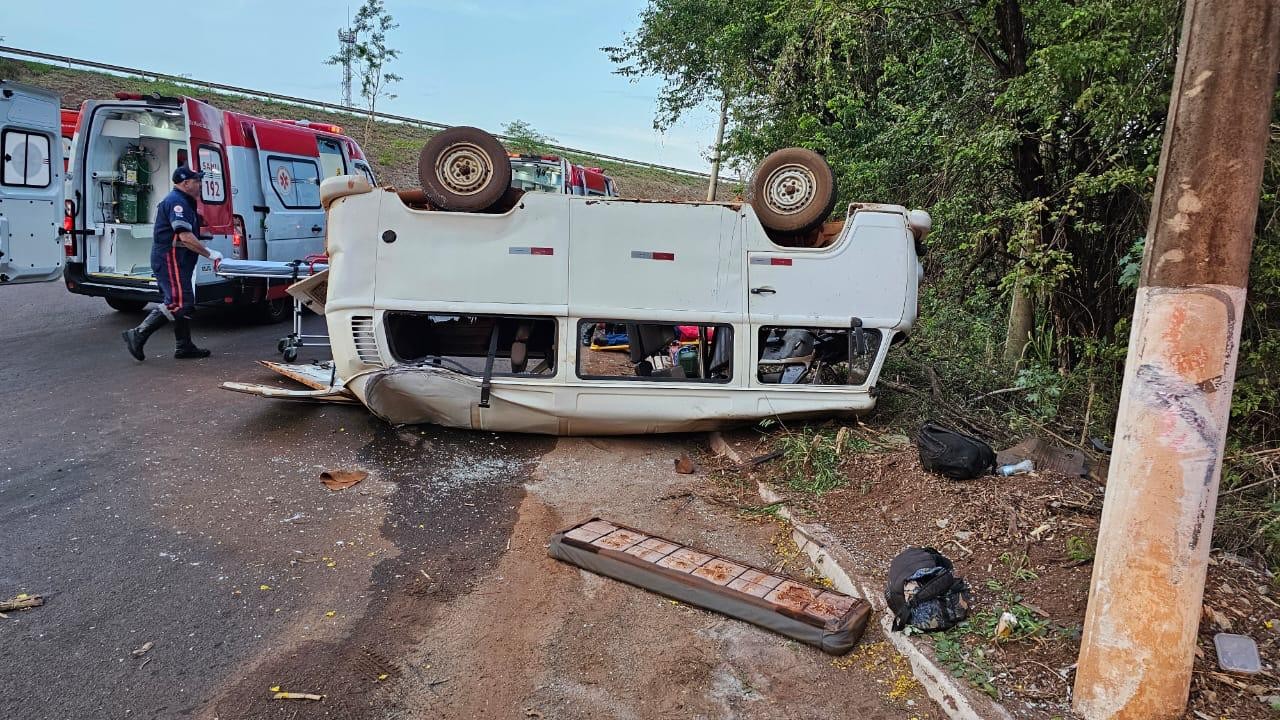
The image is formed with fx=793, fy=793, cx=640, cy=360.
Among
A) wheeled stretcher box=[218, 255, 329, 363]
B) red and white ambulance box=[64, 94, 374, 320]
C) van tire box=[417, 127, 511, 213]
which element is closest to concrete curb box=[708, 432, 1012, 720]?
van tire box=[417, 127, 511, 213]

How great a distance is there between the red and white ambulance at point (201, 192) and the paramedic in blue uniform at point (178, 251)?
0.88 m

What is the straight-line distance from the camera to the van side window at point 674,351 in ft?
18.9

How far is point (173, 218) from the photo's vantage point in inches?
307

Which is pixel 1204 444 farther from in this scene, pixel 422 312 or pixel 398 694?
pixel 422 312

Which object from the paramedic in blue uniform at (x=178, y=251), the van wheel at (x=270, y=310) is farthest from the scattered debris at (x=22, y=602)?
the van wheel at (x=270, y=310)

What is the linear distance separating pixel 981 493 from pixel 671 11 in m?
15.1

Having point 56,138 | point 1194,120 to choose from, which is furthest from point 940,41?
point 56,138

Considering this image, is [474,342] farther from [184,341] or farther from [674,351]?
[184,341]

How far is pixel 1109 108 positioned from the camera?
17.4 feet

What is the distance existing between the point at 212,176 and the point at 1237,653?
387 inches

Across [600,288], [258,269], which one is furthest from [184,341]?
[600,288]

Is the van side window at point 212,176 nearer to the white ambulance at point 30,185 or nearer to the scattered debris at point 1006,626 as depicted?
the white ambulance at point 30,185

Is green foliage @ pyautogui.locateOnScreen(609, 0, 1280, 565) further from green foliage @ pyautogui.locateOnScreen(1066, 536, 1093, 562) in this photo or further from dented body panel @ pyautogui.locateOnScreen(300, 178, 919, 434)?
dented body panel @ pyautogui.locateOnScreen(300, 178, 919, 434)

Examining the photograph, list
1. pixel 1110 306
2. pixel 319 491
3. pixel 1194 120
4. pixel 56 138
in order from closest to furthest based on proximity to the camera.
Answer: pixel 1194 120
pixel 319 491
pixel 1110 306
pixel 56 138
